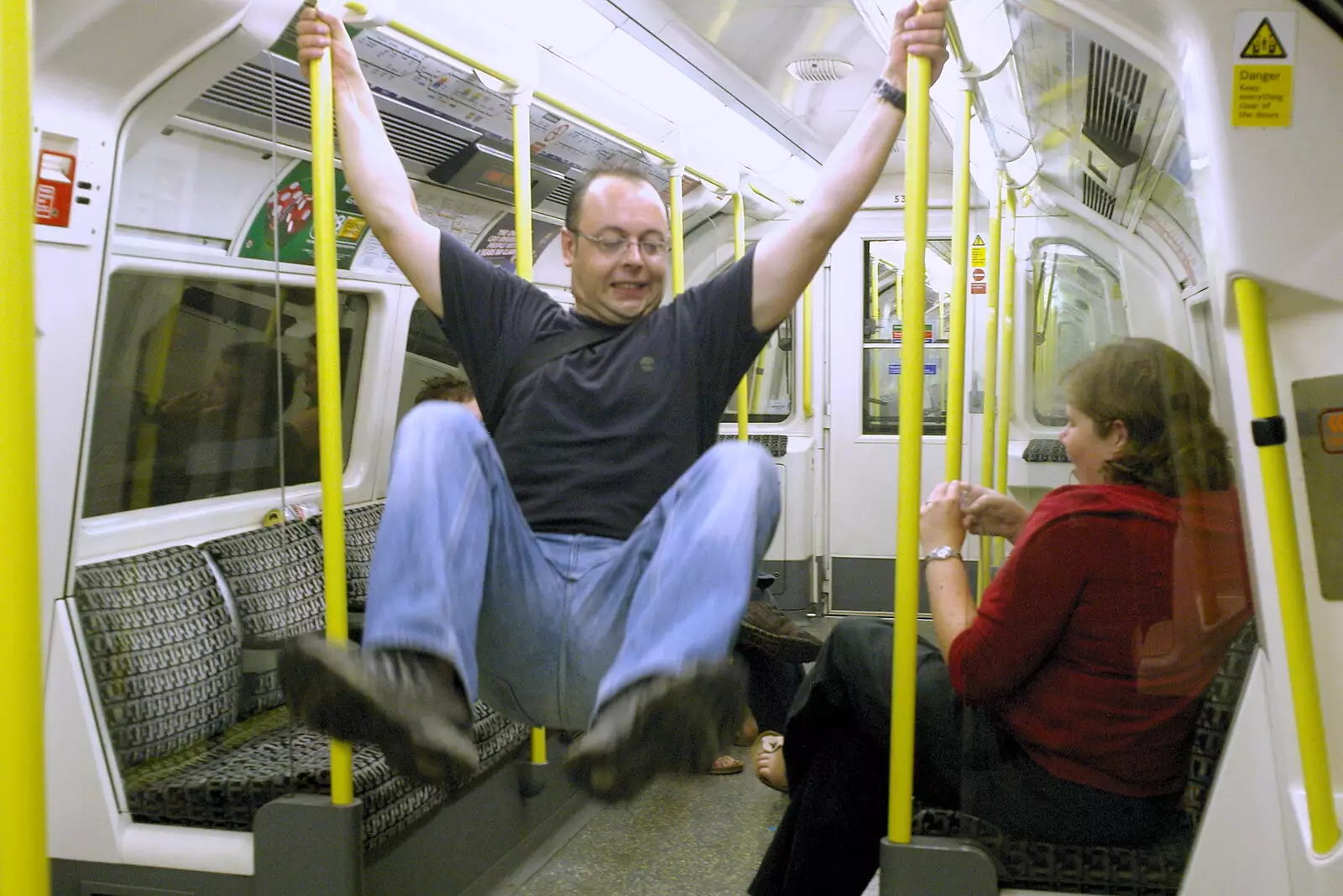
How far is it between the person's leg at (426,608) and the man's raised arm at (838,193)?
Result: 2.37 feet

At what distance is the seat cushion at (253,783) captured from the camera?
287 centimetres

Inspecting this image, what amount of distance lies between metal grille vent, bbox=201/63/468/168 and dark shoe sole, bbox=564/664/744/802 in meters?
2.40

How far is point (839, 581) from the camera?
7047 millimetres

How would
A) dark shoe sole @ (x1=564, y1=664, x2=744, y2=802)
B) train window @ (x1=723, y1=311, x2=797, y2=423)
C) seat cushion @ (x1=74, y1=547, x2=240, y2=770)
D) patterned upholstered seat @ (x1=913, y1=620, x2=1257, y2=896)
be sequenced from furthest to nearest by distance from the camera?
train window @ (x1=723, y1=311, x2=797, y2=423) < seat cushion @ (x1=74, y1=547, x2=240, y2=770) < patterned upholstered seat @ (x1=913, y1=620, x2=1257, y2=896) < dark shoe sole @ (x1=564, y1=664, x2=744, y2=802)

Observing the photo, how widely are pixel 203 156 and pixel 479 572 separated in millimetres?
2251

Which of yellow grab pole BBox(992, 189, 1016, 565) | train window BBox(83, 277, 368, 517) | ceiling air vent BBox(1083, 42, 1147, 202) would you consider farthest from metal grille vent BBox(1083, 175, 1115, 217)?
train window BBox(83, 277, 368, 517)

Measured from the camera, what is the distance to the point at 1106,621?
2143mm

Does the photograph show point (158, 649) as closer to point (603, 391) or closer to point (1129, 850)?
point (603, 391)

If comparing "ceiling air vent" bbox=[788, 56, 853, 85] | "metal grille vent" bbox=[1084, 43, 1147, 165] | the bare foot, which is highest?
"ceiling air vent" bbox=[788, 56, 853, 85]

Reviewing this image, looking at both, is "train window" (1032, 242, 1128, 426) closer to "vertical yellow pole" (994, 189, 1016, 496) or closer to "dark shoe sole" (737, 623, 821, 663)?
"vertical yellow pole" (994, 189, 1016, 496)

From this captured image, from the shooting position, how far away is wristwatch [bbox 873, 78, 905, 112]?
2305 millimetres

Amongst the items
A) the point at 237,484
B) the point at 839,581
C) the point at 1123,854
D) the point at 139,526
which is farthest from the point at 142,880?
the point at 839,581

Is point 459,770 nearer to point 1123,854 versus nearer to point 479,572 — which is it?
point 479,572

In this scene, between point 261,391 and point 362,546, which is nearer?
point 261,391
